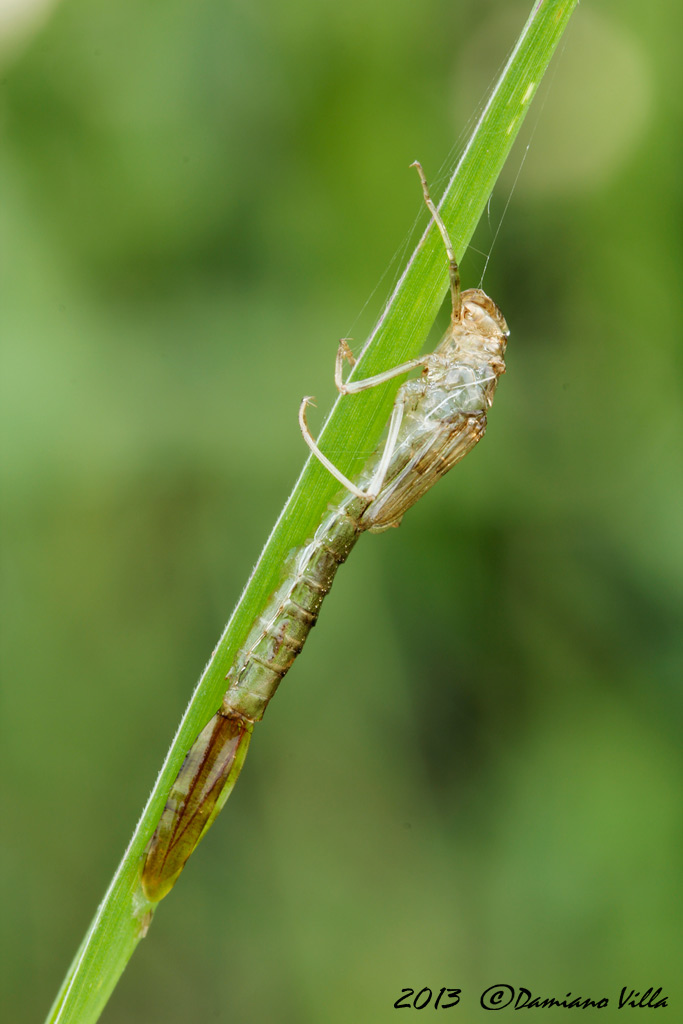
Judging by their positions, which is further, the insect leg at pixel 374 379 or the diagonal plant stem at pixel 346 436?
the insect leg at pixel 374 379

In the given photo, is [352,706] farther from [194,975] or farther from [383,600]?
[194,975]

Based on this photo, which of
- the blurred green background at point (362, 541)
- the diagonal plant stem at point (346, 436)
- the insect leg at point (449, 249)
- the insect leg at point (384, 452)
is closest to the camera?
the diagonal plant stem at point (346, 436)

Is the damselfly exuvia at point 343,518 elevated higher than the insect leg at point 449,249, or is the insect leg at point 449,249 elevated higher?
the insect leg at point 449,249

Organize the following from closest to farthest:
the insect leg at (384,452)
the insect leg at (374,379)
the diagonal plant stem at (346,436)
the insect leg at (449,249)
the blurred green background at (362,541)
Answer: the diagonal plant stem at (346,436) → the insect leg at (449,249) → the insect leg at (374,379) → the insect leg at (384,452) → the blurred green background at (362,541)

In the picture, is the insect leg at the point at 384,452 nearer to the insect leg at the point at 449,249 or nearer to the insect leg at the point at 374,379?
the insect leg at the point at 374,379

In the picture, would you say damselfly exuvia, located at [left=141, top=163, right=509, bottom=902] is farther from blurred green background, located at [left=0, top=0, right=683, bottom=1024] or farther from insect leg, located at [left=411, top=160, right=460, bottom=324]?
blurred green background, located at [left=0, top=0, right=683, bottom=1024]

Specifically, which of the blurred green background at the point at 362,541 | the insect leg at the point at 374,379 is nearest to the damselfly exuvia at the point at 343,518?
the insect leg at the point at 374,379
